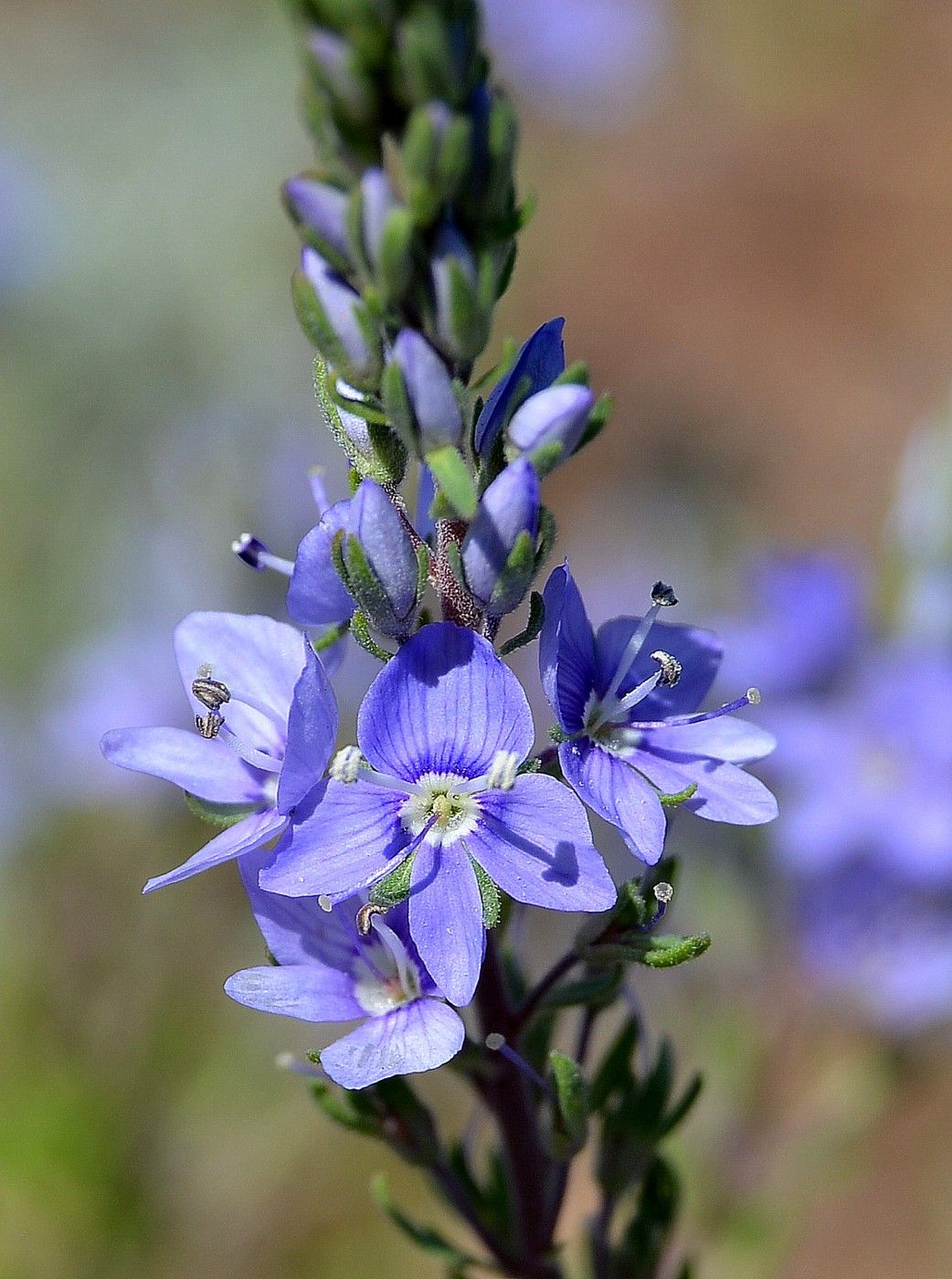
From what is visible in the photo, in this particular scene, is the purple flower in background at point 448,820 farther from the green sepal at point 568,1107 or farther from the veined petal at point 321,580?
the green sepal at point 568,1107

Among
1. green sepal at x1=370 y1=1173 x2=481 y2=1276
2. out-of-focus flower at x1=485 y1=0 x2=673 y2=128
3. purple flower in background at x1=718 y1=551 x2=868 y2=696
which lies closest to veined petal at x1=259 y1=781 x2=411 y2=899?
green sepal at x1=370 y1=1173 x2=481 y2=1276

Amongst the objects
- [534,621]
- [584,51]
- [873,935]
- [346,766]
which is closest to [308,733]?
[346,766]

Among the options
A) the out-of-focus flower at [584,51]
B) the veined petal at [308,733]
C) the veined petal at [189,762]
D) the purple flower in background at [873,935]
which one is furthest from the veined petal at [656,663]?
the out-of-focus flower at [584,51]

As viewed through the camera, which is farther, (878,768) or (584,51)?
(584,51)

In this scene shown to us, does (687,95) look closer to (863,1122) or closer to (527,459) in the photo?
(863,1122)

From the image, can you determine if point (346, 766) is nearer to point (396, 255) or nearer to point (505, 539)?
point (505, 539)

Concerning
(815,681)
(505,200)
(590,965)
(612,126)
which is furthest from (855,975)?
(612,126)

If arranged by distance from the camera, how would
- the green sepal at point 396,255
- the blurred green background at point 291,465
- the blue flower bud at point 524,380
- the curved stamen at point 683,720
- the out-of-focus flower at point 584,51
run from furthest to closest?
1. the out-of-focus flower at point 584,51
2. the blurred green background at point 291,465
3. the curved stamen at point 683,720
4. the blue flower bud at point 524,380
5. the green sepal at point 396,255
